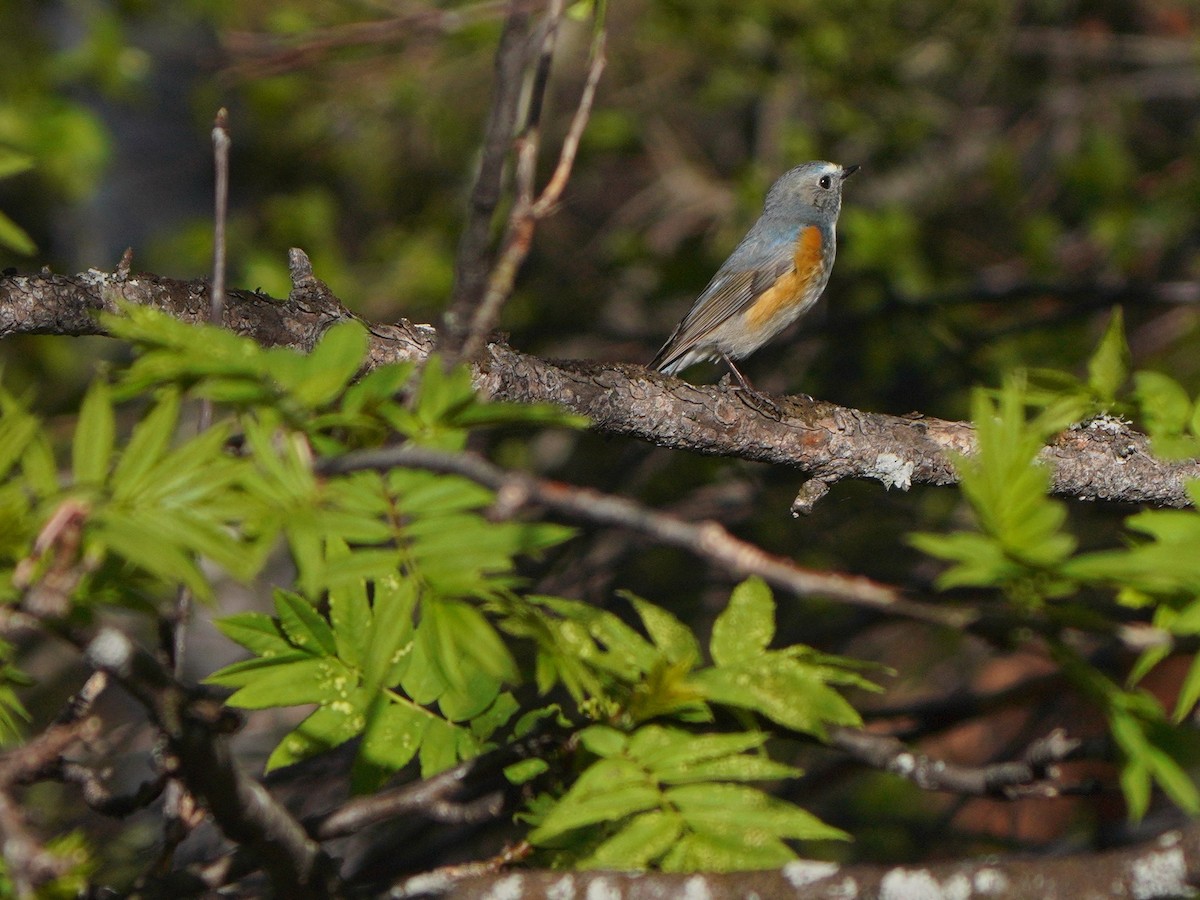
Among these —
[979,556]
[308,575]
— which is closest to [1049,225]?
[979,556]

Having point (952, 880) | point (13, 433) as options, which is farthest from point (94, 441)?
point (952, 880)

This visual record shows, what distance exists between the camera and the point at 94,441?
1642mm

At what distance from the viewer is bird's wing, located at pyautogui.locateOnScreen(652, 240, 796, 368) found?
19.1ft

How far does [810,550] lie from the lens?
19.2 ft

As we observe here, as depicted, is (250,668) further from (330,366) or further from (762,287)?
(762,287)

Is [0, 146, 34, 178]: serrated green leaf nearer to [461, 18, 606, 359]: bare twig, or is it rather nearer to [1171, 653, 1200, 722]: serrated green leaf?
[461, 18, 606, 359]: bare twig

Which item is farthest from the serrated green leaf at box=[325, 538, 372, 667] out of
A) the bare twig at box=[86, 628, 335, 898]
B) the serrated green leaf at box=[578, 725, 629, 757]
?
the serrated green leaf at box=[578, 725, 629, 757]

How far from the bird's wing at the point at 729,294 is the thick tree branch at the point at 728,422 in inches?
95.8

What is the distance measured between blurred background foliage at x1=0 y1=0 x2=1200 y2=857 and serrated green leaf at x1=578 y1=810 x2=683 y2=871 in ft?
10.3

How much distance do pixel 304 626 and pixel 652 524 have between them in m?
0.99

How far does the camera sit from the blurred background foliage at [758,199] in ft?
19.8

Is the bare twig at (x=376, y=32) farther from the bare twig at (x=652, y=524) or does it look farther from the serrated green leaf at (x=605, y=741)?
the serrated green leaf at (x=605, y=741)

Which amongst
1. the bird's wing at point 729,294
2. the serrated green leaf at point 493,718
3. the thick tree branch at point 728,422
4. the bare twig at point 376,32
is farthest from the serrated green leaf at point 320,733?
the bird's wing at point 729,294

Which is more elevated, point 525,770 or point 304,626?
point 304,626
